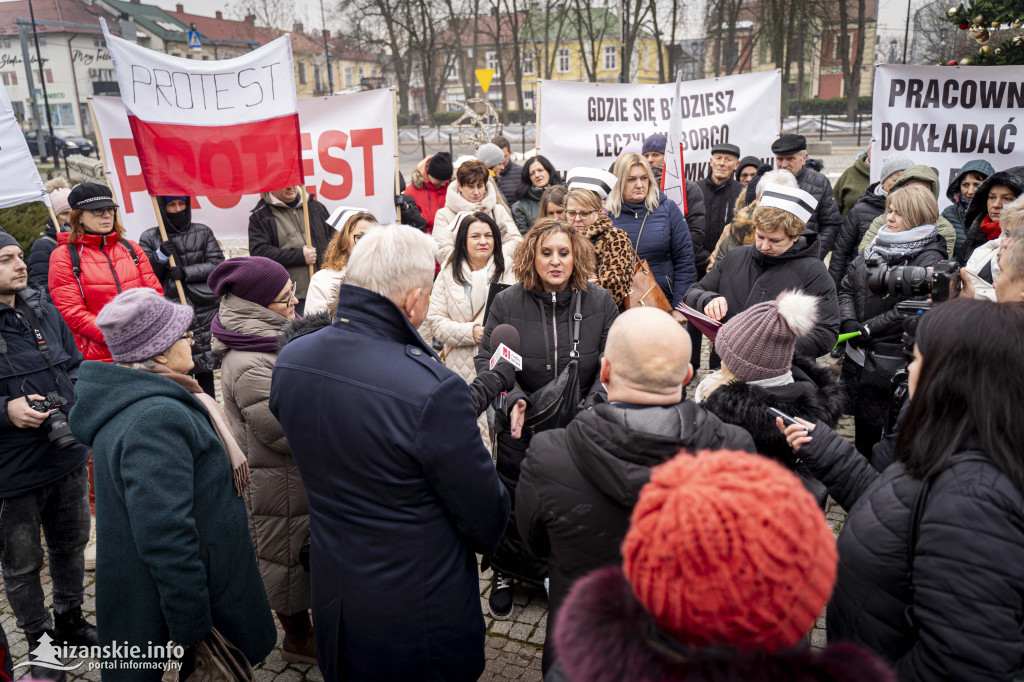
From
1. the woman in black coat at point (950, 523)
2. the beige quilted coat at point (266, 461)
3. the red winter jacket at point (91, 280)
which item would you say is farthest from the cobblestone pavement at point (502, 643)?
the woman in black coat at point (950, 523)

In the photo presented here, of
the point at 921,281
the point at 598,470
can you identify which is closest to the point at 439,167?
the point at 921,281

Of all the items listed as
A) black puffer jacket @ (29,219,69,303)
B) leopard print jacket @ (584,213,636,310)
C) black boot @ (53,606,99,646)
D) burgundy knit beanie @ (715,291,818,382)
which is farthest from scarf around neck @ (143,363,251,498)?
black puffer jacket @ (29,219,69,303)

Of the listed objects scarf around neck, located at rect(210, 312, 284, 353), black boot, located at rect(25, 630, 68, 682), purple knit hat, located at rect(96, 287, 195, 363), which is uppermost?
purple knit hat, located at rect(96, 287, 195, 363)

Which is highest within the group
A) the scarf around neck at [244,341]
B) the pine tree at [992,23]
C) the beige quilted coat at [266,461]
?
the pine tree at [992,23]

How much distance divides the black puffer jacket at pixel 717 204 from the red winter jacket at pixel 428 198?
9.16ft

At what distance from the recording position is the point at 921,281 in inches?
123

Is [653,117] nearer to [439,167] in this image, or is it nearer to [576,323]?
[439,167]

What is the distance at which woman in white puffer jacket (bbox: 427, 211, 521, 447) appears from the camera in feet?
14.3

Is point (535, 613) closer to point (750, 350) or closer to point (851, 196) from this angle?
point (750, 350)

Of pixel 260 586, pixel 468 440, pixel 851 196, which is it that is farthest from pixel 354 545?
pixel 851 196

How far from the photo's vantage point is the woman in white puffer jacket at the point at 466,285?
436 centimetres

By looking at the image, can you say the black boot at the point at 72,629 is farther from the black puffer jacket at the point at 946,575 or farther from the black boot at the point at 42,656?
the black puffer jacket at the point at 946,575

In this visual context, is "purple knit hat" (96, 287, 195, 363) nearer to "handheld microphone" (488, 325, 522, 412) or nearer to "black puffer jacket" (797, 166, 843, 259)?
"handheld microphone" (488, 325, 522, 412)

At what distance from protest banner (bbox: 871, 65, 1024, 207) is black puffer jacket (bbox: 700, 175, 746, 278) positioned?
126cm
